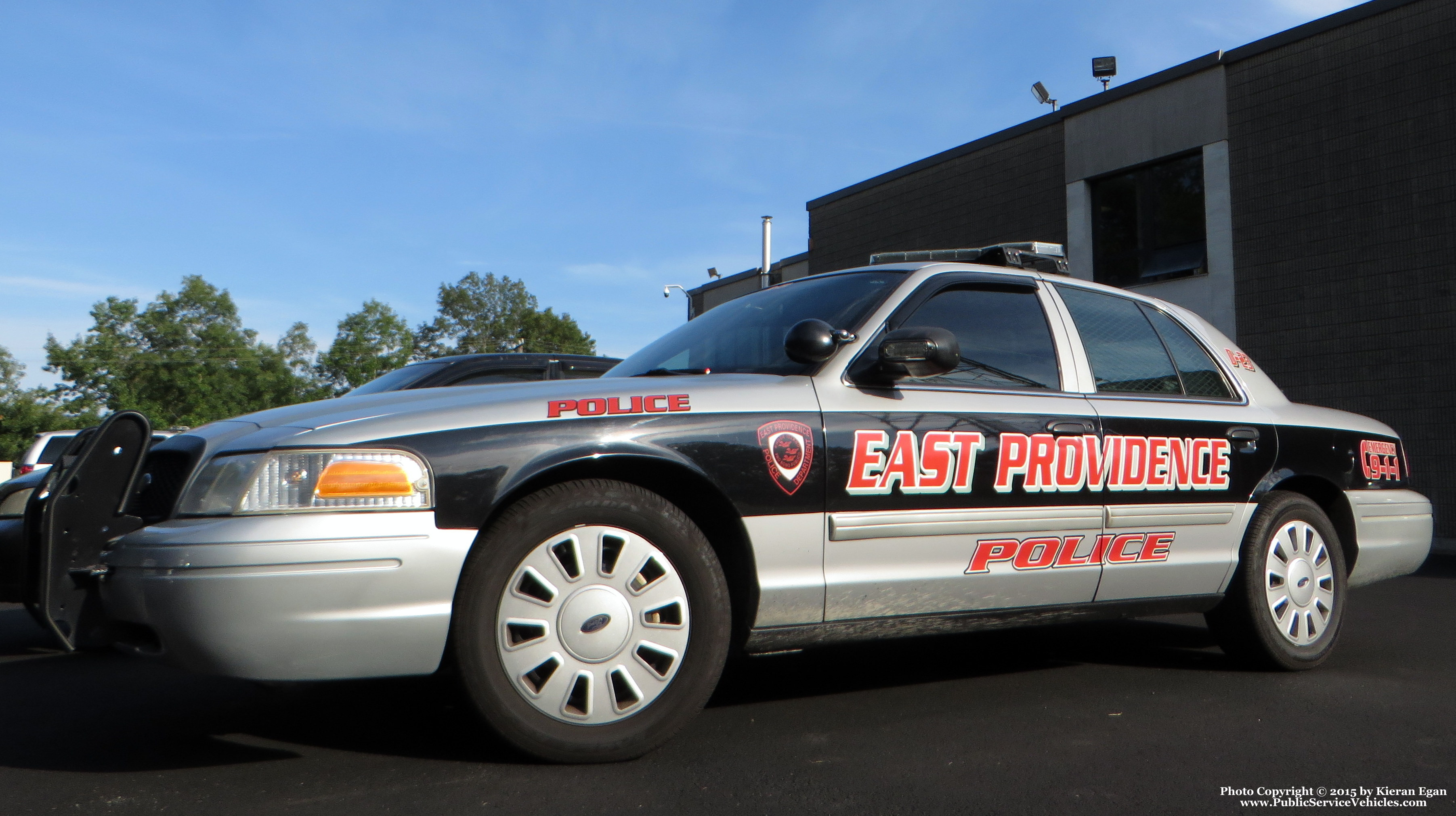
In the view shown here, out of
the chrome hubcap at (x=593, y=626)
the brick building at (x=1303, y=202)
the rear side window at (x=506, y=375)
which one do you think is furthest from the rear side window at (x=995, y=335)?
the brick building at (x=1303, y=202)

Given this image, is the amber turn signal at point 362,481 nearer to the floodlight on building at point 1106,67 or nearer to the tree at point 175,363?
the floodlight on building at point 1106,67

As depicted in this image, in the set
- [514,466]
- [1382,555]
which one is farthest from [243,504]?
[1382,555]

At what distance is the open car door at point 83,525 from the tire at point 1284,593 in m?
4.03

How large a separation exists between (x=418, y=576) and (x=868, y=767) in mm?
1337

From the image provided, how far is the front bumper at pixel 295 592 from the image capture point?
272 cm

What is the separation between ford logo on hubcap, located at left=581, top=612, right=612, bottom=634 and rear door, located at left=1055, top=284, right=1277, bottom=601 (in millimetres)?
2002

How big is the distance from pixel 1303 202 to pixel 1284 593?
33.1 feet

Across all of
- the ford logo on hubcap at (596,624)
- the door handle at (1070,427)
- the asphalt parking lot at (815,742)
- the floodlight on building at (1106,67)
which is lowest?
the asphalt parking lot at (815,742)

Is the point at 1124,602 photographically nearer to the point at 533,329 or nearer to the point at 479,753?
the point at 479,753

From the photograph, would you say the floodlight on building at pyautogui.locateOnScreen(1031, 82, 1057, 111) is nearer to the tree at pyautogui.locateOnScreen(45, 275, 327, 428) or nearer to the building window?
the building window

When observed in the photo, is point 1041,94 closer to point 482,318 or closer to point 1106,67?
point 1106,67

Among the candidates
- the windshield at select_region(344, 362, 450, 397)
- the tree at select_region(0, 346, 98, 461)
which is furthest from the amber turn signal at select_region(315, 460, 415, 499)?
the tree at select_region(0, 346, 98, 461)

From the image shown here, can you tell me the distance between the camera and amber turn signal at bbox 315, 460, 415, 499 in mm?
2852

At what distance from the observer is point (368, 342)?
2985 inches
